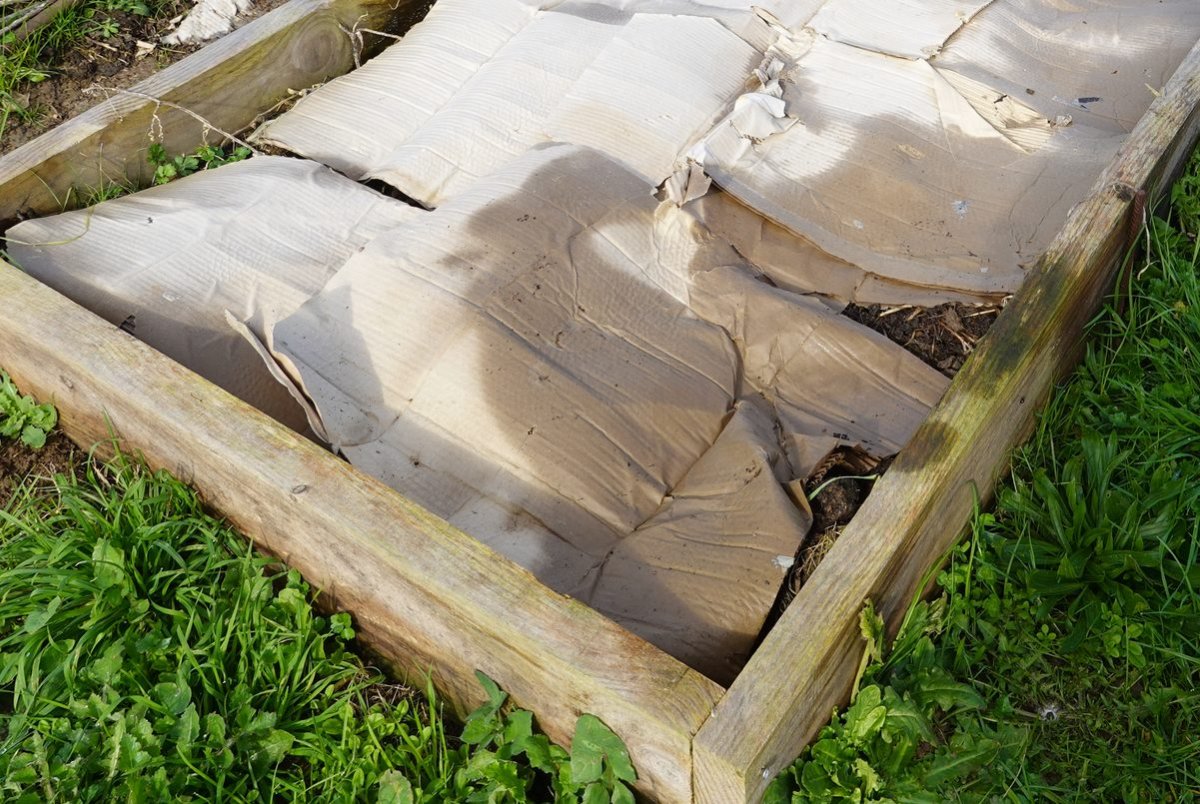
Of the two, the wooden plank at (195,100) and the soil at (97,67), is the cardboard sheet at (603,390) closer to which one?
the wooden plank at (195,100)

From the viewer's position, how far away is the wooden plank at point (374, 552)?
1520 mm

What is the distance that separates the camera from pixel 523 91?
9.78 ft

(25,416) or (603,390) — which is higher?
(603,390)

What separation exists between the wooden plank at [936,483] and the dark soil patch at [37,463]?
1.66m

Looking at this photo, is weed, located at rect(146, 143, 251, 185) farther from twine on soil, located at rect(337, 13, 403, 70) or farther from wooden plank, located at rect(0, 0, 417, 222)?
twine on soil, located at rect(337, 13, 403, 70)

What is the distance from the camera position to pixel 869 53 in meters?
3.08

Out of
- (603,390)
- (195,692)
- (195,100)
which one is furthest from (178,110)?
(195,692)

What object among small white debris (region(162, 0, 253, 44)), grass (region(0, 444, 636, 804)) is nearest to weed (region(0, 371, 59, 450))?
grass (region(0, 444, 636, 804))

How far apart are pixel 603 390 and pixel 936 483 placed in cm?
75

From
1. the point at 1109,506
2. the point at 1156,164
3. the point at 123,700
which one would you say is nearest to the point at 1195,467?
the point at 1109,506

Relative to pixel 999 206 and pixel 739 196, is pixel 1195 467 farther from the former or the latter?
pixel 739 196

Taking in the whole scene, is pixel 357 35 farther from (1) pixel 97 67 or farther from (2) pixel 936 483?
(2) pixel 936 483

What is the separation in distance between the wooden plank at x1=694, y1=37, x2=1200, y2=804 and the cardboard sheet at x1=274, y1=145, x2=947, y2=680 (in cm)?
22

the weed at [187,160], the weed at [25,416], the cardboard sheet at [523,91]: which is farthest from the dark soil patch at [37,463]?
the cardboard sheet at [523,91]
